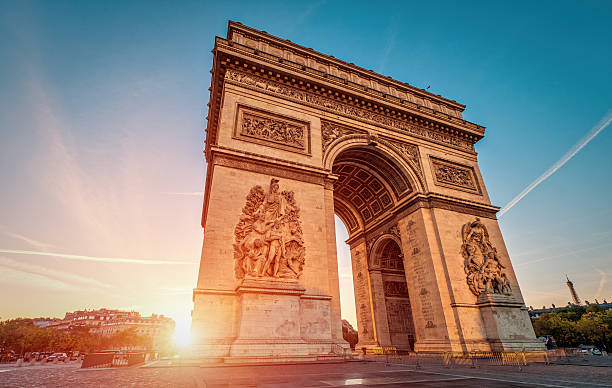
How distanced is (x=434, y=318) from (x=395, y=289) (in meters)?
5.43

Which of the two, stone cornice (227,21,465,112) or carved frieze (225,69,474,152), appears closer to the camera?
carved frieze (225,69,474,152)

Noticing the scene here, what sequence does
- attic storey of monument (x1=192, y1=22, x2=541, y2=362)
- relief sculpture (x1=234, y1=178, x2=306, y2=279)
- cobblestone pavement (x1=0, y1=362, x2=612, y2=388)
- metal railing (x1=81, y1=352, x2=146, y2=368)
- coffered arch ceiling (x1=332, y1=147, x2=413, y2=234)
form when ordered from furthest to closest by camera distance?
coffered arch ceiling (x1=332, y1=147, x2=413, y2=234) < metal railing (x1=81, y1=352, x2=146, y2=368) < relief sculpture (x1=234, y1=178, x2=306, y2=279) < attic storey of monument (x1=192, y1=22, x2=541, y2=362) < cobblestone pavement (x1=0, y1=362, x2=612, y2=388)

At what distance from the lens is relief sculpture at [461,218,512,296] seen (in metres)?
13.9

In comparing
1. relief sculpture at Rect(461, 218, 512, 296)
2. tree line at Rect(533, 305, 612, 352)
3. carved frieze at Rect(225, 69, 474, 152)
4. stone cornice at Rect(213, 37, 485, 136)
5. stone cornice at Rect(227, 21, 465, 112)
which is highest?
stone cornice at Rect(227, 21, 465, 112)

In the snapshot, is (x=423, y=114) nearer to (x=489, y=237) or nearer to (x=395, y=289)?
(x=489, y=237)

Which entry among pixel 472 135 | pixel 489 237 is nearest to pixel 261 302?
pixel 489 237

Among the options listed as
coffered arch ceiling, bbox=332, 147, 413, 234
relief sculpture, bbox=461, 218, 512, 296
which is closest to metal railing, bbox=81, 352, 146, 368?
coffered arch ceiling, bbox=332, 147, 413, 234

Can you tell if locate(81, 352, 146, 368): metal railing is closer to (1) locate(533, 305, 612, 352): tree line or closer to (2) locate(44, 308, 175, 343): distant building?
(1) locate(533, 305, 612, 352): tree line

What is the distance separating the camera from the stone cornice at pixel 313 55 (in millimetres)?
15523

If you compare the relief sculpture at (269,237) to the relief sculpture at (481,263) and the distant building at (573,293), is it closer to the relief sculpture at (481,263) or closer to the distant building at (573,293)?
the relief sculpture at (481,263)

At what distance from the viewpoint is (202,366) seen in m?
7.80

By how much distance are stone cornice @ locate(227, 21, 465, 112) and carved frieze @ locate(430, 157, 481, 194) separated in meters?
5.29

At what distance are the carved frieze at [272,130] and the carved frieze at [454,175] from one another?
8359 mm

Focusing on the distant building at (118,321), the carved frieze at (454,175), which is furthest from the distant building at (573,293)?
the distant building at (118,321)
